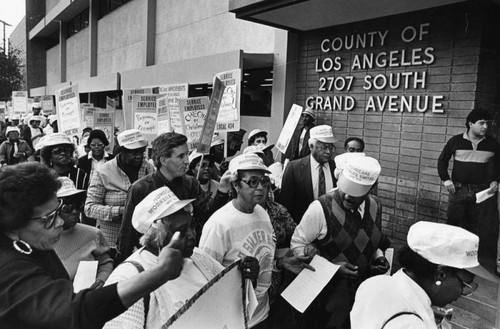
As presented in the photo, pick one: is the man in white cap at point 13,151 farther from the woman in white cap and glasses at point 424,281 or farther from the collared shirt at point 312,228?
the woman in white cap and glasses at point 424,281

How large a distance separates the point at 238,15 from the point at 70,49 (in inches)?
877

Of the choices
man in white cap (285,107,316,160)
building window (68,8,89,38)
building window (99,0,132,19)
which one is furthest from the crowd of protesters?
building window (68,8,89,38)

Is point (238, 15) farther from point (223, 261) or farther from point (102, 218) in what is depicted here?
point (223, 261)

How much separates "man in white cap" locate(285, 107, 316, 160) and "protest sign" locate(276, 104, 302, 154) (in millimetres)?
781

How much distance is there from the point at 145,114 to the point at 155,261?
198 inches

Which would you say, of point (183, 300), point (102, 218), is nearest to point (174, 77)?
point (102, 218)

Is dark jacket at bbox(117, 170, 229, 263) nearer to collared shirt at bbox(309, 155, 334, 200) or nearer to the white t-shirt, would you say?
the white t-shirt

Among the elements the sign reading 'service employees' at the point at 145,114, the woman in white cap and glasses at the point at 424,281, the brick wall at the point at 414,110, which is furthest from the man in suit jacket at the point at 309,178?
the sign reading 'service employees' at the point at 145,114

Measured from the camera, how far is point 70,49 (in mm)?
25969

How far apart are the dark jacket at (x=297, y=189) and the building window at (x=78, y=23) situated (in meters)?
22.5

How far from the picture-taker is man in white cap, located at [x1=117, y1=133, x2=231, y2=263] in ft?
10.5

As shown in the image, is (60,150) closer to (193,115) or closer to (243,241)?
(193,115)

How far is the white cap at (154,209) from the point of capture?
82.6 inches

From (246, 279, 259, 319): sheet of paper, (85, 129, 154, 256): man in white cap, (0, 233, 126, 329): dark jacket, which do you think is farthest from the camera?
(85, 129, 154, 256): man in white cap
